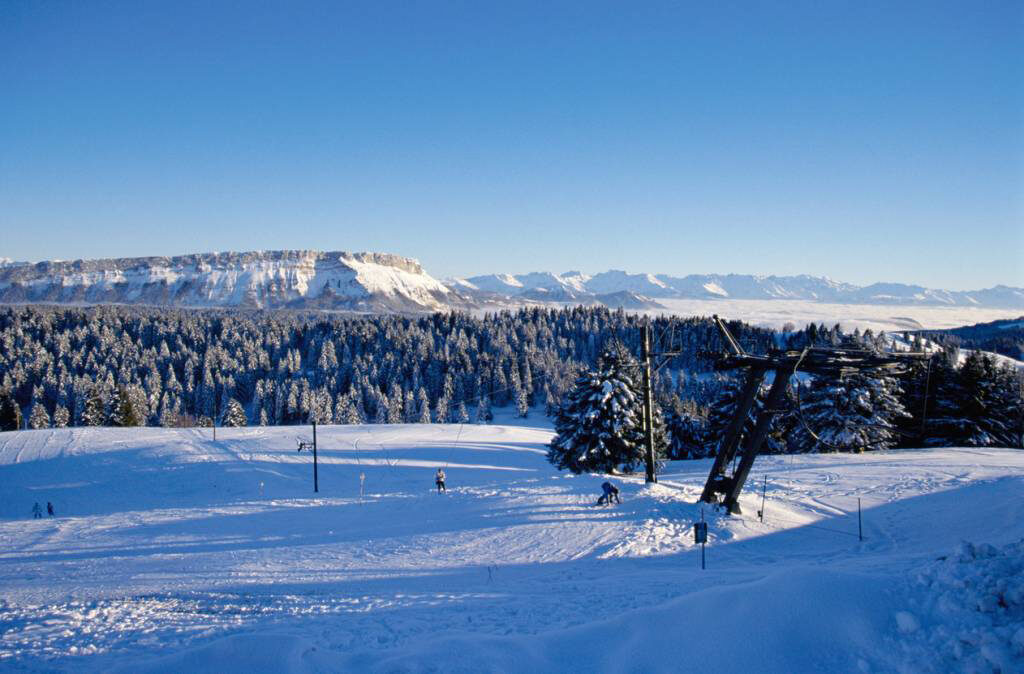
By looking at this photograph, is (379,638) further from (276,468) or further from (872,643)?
(276,468)

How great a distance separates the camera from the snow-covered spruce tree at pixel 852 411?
3441 centimetres

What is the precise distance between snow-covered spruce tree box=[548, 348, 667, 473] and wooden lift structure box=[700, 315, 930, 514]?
11.6 meters

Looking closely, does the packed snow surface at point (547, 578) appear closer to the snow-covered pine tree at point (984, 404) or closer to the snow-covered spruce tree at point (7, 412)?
the snow-covered pine tree at point (984, 404)

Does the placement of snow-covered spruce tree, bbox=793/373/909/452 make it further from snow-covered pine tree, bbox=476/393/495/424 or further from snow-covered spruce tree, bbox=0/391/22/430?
snow-covered spruce tree, bbox=0/391/22/430

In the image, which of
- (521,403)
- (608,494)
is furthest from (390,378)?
(608,494)

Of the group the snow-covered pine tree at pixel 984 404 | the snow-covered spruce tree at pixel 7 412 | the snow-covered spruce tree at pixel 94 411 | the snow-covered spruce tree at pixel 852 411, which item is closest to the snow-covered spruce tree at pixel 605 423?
the snow-covered spruce tree at pixel 852 411

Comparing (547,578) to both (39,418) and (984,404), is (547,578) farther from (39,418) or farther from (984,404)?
(39,418)

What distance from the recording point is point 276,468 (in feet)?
119

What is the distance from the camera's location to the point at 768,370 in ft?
54.0

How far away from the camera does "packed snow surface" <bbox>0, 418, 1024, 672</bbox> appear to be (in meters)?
6.56

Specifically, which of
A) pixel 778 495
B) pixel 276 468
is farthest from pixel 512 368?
pixel 778 495

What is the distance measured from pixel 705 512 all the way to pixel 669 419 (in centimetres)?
3581

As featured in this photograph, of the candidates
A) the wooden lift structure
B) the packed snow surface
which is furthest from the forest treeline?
the wooden lift structure

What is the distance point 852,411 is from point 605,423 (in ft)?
54.4
